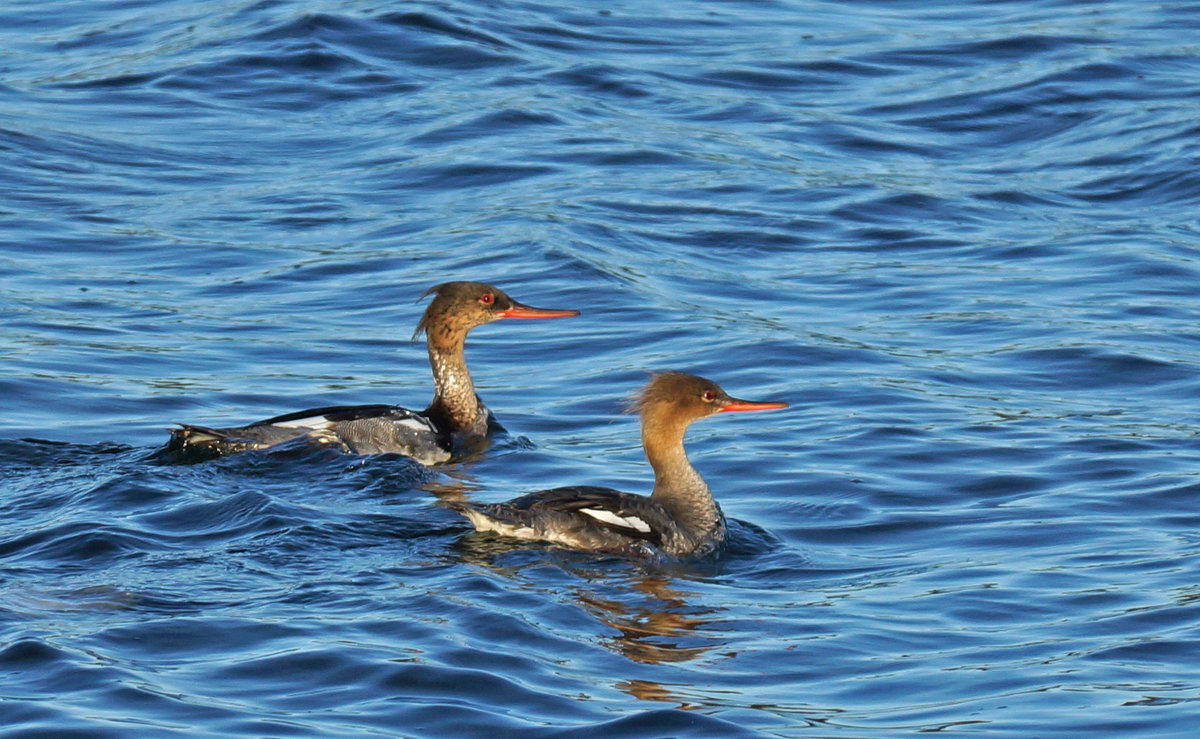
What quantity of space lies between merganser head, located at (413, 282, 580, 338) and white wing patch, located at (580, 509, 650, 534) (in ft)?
11.3

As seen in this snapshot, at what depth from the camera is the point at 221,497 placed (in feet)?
30.0

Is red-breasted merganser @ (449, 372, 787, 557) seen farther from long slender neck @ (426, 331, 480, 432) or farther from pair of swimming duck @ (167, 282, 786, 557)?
long slender neck @ (426, 331, 480, 432)

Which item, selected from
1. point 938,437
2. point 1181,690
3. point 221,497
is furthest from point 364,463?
point 1181,690

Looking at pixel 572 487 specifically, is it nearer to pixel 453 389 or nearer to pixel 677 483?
pixel 677 483

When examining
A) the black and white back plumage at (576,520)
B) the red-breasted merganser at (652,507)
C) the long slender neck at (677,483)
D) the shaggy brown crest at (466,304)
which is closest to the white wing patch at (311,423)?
the red-breasted merganser at (652,507)

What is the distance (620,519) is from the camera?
28.2 feet

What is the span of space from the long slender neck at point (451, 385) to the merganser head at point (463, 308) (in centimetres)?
5

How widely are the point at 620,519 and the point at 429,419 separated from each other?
2927mm

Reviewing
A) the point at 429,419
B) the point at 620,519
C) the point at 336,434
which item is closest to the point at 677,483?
the point at 620,519

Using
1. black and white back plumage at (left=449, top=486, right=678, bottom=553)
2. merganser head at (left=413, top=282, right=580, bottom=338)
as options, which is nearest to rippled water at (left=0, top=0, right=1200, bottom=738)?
black and white back plumage at (left=449, top=486, right=678, bottom=553)

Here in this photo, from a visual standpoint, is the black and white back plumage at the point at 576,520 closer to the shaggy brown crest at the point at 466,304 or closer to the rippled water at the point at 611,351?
the rippled water at the point at 611,351

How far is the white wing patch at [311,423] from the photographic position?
10.0 metres

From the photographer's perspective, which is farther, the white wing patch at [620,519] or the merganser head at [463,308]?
→ the merganser head at [463,308]

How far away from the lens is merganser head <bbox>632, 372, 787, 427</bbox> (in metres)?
9.25
